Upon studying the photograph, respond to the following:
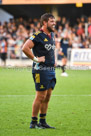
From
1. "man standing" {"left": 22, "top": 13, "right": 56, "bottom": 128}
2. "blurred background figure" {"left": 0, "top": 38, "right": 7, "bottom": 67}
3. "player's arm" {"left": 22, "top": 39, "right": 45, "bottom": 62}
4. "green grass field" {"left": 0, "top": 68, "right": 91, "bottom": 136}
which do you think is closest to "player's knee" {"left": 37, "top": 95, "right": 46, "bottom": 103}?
"man standing" {"left": 22, "top": 13, "right": 56, "bottom": 128}

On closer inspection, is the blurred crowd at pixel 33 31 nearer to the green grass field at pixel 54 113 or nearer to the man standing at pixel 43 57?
the green grass field at pixel 54 113

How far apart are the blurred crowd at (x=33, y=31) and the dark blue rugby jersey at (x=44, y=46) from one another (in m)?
17.1

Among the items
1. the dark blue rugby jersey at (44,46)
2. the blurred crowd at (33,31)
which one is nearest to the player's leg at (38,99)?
the dark blue rugby jersey at (44,46)

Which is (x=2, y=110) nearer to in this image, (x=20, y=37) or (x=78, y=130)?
(x=78, y=130)

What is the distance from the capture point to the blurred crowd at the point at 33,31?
83.4ft

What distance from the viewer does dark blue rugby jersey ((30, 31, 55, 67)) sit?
273 inches

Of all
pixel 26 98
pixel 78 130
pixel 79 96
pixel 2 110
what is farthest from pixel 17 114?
pixel 79 96

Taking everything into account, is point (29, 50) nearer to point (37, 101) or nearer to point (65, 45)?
point (37, 101)

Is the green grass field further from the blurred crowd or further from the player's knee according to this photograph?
the blurred crowd

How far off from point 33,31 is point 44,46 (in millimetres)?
20392

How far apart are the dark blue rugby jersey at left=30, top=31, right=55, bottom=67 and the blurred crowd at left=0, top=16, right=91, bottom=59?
1712 cm

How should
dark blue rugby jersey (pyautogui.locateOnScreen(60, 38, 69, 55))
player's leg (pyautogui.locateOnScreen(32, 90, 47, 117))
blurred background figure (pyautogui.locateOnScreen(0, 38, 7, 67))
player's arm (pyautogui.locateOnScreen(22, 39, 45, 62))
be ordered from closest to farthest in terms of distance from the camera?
player's arm (pyautogui.locateOnScreen(22, 39, 45, 62)), player's leg (pyautogui.locateOnScreen(32, 90, 47, 117)), dark blue rugby jersey (pyautogui.locateOnScreen(60, 38, 69, 55)), blurred background figure (pyautogui.locateOnScreen(0, 38, 7, 67))

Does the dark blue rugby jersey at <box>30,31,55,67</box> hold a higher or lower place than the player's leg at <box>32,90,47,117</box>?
higher

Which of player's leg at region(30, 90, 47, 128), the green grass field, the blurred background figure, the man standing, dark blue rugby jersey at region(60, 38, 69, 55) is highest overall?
the man standing
